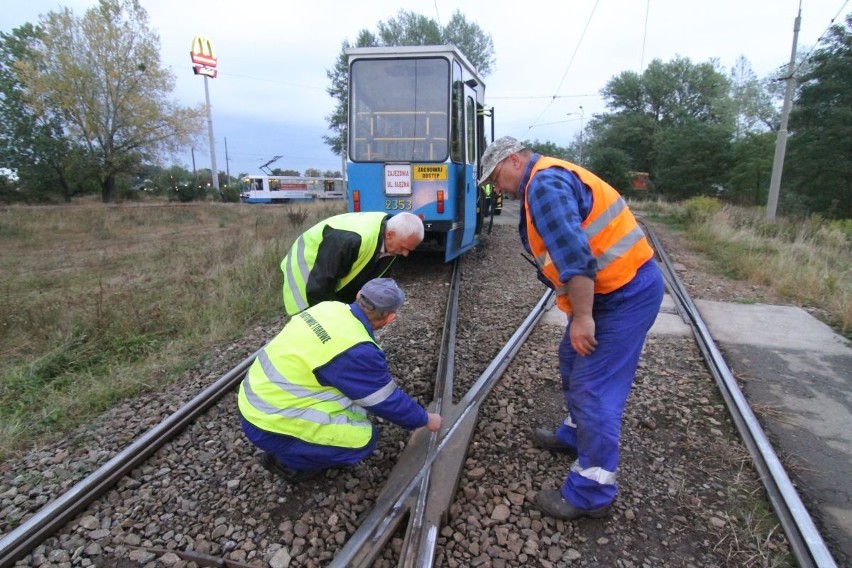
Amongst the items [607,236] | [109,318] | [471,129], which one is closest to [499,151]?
[607,236]

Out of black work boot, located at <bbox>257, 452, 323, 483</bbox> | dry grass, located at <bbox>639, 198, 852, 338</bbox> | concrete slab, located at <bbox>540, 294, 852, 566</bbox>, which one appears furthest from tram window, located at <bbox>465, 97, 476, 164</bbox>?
black work boot, located at <bbox>257, 452, 323, 483</bbox>

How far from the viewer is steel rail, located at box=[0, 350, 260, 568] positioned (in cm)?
239

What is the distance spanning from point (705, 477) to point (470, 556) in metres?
1.53

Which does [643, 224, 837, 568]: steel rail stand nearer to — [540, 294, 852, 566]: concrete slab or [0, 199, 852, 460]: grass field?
[540, 294, 852, 566]: concrete slab

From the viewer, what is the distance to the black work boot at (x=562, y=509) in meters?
2.50

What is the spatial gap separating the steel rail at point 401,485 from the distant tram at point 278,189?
45.3m

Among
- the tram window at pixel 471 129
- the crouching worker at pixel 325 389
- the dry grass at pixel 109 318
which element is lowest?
the dry grass at pixel 109 318

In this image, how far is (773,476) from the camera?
2.76 metres

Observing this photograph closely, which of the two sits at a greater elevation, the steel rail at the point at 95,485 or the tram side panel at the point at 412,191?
the tram side panel at the point at 412,191

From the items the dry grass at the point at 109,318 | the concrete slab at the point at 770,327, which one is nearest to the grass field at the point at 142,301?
the dry grass at the point at 109,318

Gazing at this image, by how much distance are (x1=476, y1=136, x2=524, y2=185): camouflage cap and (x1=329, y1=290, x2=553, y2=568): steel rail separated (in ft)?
5.44

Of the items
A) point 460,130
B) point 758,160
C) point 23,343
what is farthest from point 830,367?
point 758,160

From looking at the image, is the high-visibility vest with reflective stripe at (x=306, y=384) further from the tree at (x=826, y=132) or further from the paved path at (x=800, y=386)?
the tree at (x=826, y=132)

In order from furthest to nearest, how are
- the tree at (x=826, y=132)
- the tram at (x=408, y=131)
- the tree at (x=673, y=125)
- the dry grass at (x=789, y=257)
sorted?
the tree at (x=673, y=125)
the tree at (x=826, y=132)
the tram at (x=408, y=131)
the dry grass at (x=789, y=257)
